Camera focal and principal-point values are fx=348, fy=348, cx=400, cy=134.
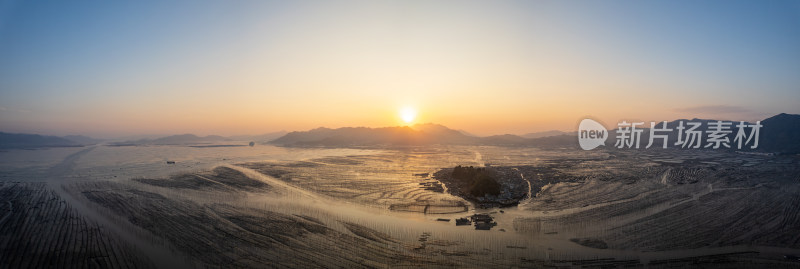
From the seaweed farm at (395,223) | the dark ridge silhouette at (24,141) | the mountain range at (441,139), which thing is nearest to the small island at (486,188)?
the seaweed farm at (395,223)

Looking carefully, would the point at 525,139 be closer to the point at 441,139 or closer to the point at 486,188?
the point at 441,139

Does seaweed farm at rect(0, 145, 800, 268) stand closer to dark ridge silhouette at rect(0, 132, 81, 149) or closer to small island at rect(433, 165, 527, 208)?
small island at rect(433, 165, 527, 208)

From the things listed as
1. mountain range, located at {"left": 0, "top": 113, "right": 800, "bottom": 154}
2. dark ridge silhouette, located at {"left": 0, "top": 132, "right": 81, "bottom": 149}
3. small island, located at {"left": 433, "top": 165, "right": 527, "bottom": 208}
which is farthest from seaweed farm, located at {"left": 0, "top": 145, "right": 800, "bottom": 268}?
dark ridge silhouette, located at {"left": 0, "top": 132, "right": 81, "bottom": 149}

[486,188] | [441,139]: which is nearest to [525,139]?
[441,139]

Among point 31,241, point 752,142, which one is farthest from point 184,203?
point 752,142

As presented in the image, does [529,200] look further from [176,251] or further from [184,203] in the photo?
[184,203]

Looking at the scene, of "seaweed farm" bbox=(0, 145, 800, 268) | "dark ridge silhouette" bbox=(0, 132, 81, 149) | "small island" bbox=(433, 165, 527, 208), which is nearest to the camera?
"seaweed farm" bbox=(0, 145, 800, 268)
